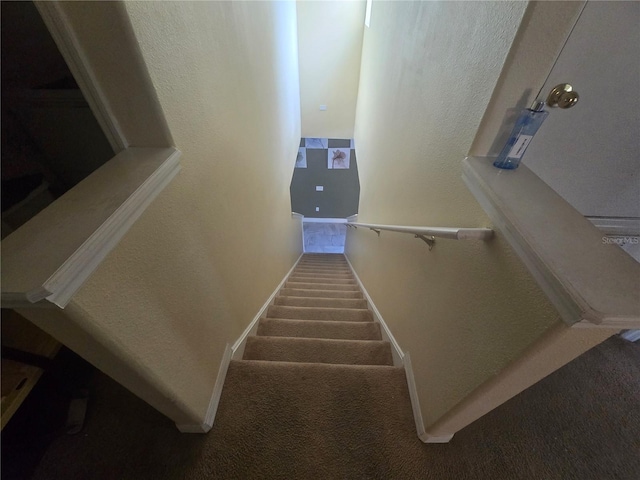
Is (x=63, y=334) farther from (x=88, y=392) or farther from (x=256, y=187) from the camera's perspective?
(x=256, y=187)

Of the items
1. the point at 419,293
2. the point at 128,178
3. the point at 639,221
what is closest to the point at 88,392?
the point at 128,178

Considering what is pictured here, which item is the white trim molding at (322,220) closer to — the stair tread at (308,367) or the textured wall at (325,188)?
the textured wall at (325,188)

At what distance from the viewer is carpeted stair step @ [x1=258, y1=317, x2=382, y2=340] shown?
181 centimetres

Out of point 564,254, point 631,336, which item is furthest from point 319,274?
point 564,254

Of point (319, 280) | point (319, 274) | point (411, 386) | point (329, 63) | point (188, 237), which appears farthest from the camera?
point (319, 274)

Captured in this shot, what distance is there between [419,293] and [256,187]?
52.9 inches

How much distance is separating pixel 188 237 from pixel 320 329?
50.7 inches

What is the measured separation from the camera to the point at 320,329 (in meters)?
1.85

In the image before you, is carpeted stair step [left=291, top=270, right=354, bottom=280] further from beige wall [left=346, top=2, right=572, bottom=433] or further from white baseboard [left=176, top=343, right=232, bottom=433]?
white baseboard [left=176, top=343, right=232, bottom=433]

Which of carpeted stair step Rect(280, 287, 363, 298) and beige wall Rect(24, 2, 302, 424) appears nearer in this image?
beige wall Rect(24, 2, 302, 424)

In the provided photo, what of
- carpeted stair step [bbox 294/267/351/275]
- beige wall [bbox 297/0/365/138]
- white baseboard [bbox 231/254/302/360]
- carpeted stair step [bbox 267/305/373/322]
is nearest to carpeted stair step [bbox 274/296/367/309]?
carpeted stair step [bbox 267/305/373/322]

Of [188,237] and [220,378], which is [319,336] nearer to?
[220,378]

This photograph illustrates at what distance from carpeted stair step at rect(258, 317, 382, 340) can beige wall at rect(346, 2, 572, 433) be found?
27 centimetres

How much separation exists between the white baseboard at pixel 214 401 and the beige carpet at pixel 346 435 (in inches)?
1.2
